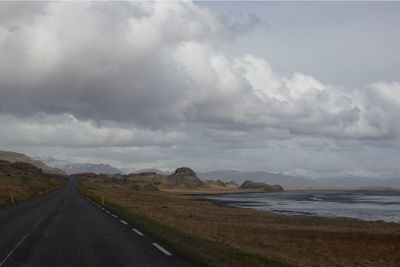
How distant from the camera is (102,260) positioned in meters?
16.2

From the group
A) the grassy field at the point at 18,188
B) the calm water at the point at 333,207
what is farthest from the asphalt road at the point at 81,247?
the calm water at the point at 333,207

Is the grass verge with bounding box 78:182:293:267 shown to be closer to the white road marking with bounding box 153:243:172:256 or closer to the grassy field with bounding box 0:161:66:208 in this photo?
the white road marking with bounding box 153:243:172:256

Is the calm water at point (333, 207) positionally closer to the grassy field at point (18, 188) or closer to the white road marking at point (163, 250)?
Answer: the grassy field at point (18, 188)

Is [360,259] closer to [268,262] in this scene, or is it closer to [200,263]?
[268,262]

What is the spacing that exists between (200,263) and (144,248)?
3889mm

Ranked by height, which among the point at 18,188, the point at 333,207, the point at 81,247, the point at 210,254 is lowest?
the point at 81,247

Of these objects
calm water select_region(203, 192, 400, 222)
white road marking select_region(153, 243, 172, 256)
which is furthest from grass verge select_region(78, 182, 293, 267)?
calm water select_region(203, 192, 400, 222)

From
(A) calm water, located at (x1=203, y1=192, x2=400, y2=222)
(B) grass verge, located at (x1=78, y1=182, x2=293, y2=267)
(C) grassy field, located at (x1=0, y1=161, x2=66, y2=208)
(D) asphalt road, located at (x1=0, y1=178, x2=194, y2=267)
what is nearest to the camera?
(D) asphalt road, located at (x1=0, y1=178, x2=194, y2=267)

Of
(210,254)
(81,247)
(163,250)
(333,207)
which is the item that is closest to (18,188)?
(333,207)

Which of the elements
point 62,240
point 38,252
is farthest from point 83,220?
point 38,252

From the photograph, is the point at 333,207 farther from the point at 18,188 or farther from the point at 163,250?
the point at 163,250

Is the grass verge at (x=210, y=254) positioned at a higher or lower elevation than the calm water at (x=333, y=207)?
lower

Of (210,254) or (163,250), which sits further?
(163,250)

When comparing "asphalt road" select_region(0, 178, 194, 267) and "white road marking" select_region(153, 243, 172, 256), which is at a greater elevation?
"white road marking" select_region(153, 243, 172, 256)
